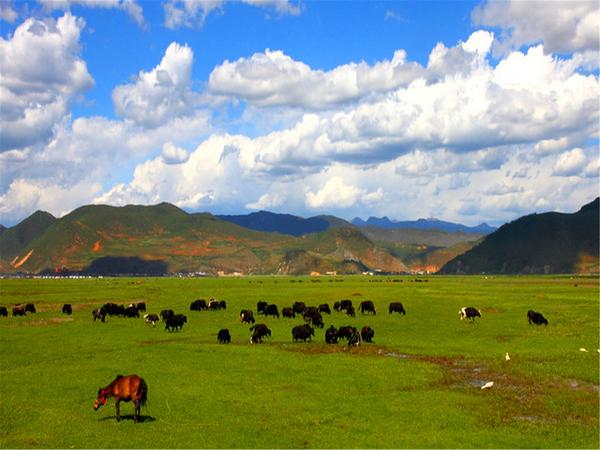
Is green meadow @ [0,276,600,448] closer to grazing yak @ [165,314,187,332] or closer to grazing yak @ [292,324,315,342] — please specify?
grazing yak @ [292,324,315,342]

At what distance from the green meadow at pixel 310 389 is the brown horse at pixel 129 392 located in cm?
65

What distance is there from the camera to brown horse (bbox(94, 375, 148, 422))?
2145 centimetres

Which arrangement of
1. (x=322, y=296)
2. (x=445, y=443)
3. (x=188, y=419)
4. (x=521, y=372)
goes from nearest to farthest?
1. (x=445, y=443)
2. (x=188, y=419)
3. (x=521, y=372)
4. (x=322, y=296)

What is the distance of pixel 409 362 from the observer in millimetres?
32219

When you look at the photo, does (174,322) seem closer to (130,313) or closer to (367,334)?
(130,313)

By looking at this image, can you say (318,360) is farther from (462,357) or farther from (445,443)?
(445,443)

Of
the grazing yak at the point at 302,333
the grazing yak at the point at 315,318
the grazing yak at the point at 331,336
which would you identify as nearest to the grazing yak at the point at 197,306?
the grazing yak at the point at 315,318

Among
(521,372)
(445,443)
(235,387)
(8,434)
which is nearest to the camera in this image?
(445,443)

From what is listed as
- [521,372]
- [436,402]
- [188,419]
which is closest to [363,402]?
[436,402]

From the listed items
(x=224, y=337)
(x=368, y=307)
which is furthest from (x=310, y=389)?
(x=368, y=307)

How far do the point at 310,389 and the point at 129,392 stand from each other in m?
8.64

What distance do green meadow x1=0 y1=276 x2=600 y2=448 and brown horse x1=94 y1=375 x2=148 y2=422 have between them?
0.65 metres

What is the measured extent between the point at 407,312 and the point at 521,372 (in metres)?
33.7

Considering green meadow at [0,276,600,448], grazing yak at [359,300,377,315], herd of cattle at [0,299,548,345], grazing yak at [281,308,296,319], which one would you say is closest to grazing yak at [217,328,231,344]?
herd of cattle at [0,299,548,345]
